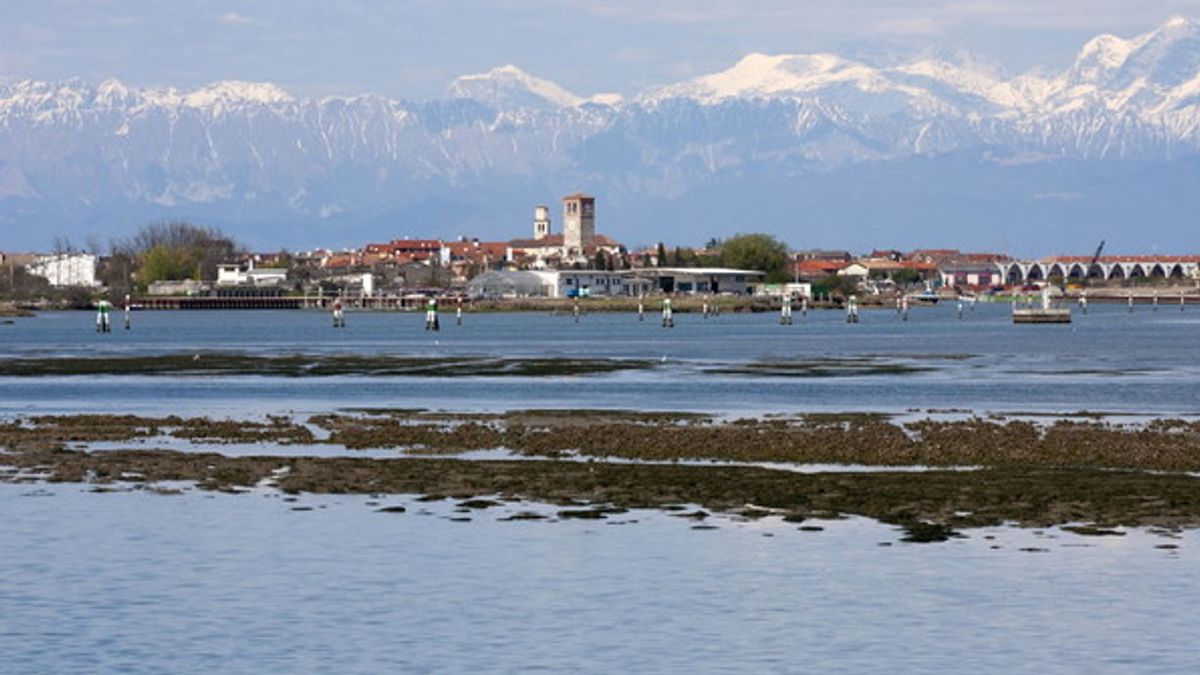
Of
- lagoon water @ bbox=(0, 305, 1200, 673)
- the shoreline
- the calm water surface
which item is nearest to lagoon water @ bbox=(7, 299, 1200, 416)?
the shoreline

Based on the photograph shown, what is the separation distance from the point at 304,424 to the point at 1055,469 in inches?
809

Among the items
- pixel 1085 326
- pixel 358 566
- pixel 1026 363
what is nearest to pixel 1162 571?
pixel 358 566

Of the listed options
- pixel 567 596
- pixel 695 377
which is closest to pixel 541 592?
pixel 567 596

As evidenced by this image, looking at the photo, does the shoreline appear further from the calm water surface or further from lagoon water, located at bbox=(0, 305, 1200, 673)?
the calm water surface

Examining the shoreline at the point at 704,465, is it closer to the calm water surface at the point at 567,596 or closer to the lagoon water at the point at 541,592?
the lagoon water at the point at 541,592

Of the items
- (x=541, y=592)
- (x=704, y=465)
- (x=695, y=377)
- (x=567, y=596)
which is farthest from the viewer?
(x=695, y=377)

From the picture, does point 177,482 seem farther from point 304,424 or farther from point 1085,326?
point 1085,326

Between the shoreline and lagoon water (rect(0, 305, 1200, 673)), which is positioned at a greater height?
the shoreline

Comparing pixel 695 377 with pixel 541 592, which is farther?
pixel 695 377

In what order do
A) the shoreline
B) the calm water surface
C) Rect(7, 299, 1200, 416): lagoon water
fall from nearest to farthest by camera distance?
1. the calm water surface
2. the shoreline
3. Rect(7, 299, 1200, 416): lagoon water

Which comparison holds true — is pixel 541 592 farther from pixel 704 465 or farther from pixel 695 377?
pixel 695 377

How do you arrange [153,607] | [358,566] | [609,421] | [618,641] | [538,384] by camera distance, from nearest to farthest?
[618,641] → [153,607] → [358,566] → [609,421] → [538,384]

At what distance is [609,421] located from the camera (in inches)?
2051

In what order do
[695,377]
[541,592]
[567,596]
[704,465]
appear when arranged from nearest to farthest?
[567,596]
[541,592]
[704,465]
[695,377]
